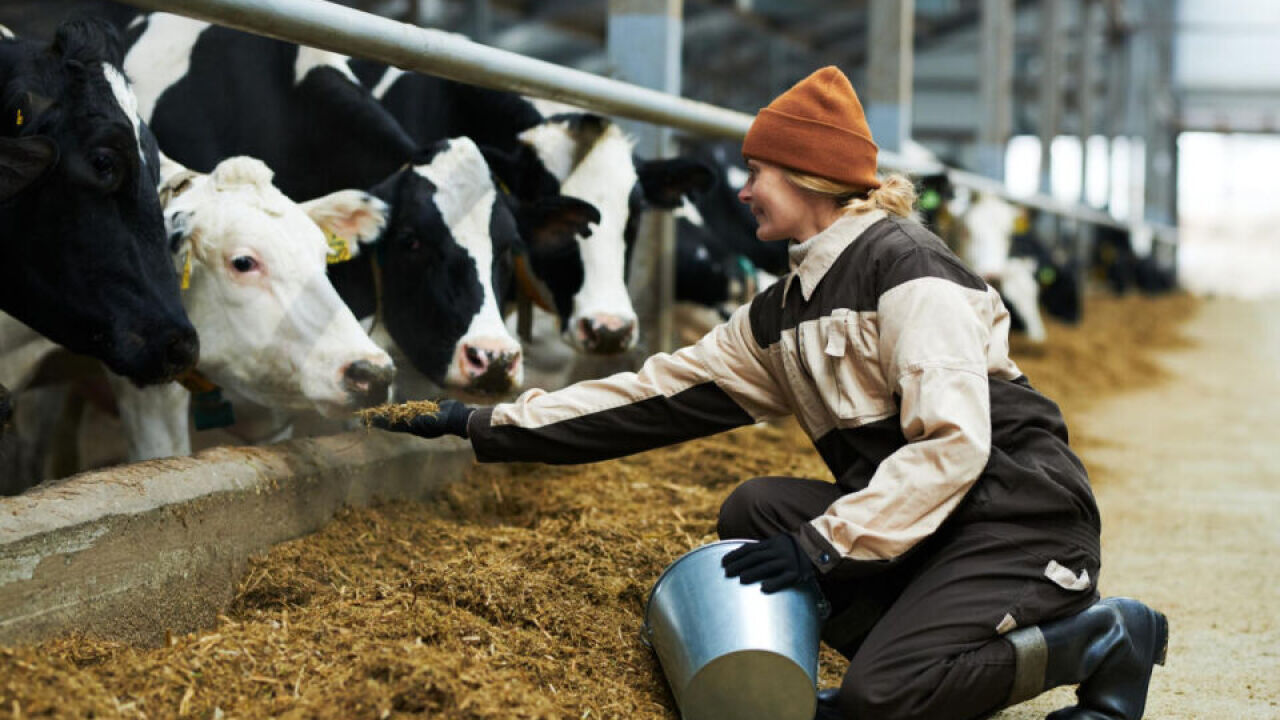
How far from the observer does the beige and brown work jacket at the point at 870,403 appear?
2379 mm

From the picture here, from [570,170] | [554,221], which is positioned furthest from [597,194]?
[554,221]

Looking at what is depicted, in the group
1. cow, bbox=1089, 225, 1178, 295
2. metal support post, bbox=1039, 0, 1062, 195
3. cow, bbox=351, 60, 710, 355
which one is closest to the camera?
cow, bbox=351, 60, 710, 355

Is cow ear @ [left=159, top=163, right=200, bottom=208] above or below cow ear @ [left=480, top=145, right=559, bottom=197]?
above

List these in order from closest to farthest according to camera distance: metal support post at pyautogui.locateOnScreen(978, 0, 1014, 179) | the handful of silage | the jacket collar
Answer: the jacket collar
the handful of silage
metal support post at pyautogui.locateOnScreen(978, 0, 1014, 179)

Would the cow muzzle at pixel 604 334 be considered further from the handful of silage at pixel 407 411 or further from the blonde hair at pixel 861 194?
the blonde hair at pixel 861 194

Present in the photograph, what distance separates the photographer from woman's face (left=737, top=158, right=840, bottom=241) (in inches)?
109

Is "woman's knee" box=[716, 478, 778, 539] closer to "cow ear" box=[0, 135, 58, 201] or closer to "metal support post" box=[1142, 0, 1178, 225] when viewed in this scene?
"cow ear" box=[0, 135, 58, 201]

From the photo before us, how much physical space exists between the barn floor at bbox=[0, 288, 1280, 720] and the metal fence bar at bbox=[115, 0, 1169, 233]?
3.53 ft

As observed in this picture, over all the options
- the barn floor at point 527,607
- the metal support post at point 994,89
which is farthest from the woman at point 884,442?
the metal support post at point 994,89

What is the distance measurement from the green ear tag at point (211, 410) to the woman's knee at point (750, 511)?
1.66m

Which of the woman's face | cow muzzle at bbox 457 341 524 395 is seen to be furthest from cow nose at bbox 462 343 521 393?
the woman's face

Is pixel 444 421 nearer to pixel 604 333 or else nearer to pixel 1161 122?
pixel 604 333

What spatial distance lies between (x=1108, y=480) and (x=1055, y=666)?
325 centimetres

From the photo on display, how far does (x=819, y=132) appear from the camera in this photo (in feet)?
8.86
